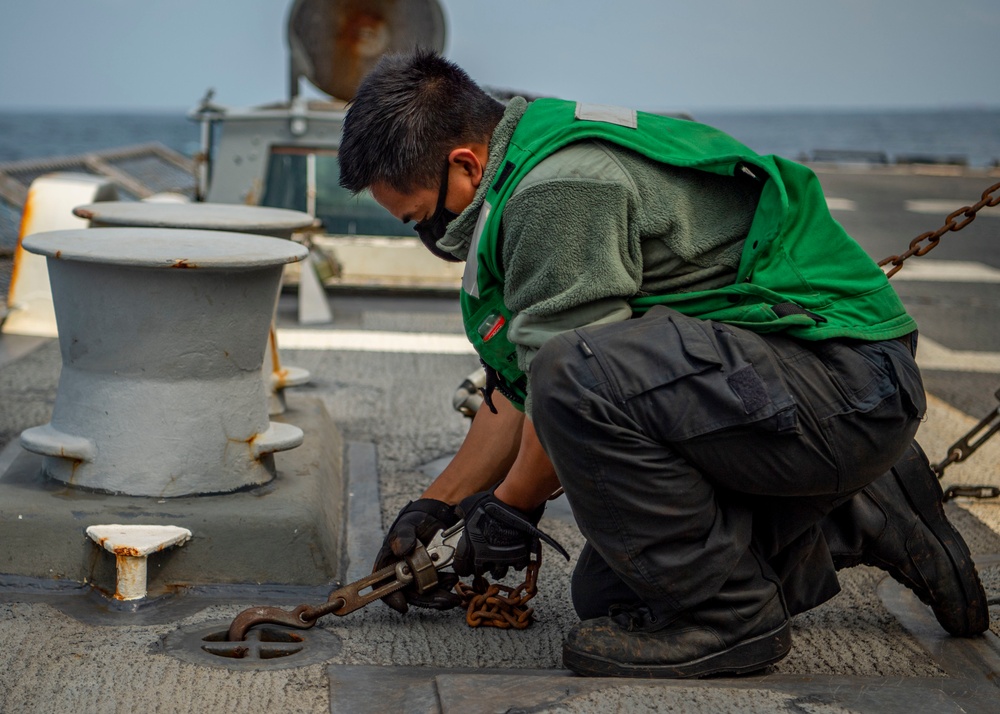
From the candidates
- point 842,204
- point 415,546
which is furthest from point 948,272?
point 415,546

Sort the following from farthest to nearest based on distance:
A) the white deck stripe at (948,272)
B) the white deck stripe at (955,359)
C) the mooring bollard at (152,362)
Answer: the white deck stripe at (948,272) → the white deck stripe at (955,359) → the mooring bollard at (152,362)

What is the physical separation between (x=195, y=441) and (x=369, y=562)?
540mm

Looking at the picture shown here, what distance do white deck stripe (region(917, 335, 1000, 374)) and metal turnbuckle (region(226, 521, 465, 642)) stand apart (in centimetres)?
373

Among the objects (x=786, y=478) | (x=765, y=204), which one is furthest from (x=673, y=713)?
(x=765, y=204)

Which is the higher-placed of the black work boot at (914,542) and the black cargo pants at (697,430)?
the black cargo pants at (697,430)

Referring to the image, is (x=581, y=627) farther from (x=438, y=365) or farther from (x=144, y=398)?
(x=438, y=365)

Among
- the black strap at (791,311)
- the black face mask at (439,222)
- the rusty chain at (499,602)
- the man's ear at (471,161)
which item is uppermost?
the man's ear at (471,161)

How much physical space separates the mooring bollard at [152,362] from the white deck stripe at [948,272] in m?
6.35

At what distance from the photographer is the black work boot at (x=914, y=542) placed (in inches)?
94.9

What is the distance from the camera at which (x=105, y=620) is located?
234 cm

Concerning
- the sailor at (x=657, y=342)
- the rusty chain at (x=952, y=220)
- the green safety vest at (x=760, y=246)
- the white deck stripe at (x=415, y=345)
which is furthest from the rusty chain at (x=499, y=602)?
the white deck stripe at (x=415, y=345)

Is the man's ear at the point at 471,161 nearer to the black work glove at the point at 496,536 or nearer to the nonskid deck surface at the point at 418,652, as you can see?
the black work glove at the point at 496,536

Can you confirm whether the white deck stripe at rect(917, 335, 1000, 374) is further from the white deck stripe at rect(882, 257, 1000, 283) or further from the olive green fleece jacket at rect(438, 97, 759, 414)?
the olive green fleece jacket at rect(438, 97, 759, 414)

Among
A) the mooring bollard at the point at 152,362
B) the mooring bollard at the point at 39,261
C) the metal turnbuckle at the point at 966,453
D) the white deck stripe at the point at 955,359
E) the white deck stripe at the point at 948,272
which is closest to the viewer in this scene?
the mooring bollard at the point at 152,362
